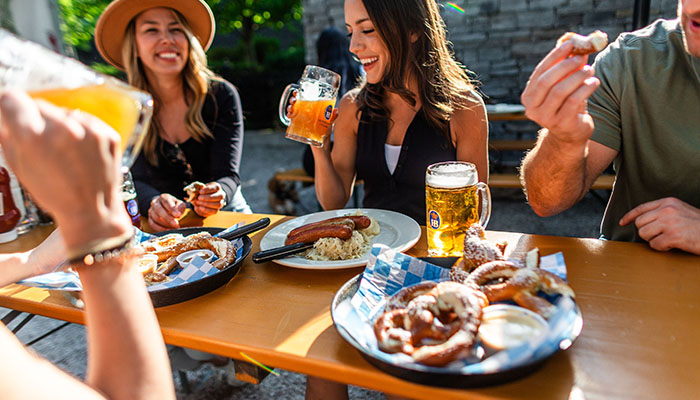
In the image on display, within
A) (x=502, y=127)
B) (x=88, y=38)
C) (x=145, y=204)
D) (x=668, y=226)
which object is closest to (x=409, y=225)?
(x=668, y=226)

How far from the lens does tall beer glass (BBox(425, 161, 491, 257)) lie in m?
1.48

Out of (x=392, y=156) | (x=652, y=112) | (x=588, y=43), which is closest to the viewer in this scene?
(x=588, y=43)

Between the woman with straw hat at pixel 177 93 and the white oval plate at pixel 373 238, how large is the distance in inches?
38.3

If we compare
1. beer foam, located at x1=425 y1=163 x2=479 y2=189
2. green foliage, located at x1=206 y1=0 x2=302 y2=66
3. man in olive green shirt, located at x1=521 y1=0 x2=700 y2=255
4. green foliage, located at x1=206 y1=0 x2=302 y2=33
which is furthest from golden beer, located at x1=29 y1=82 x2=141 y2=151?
green foliage, located at x1=206 y1=0 x2=302 y2=33

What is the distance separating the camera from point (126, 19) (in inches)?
112

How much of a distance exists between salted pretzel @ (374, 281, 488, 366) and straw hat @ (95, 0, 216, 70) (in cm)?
255

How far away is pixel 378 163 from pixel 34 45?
1.80 meters

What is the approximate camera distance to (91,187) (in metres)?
0.72

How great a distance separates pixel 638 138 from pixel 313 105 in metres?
1.34

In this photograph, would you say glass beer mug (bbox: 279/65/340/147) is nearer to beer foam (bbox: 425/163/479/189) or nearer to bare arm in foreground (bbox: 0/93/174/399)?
beer foam (bbox: 425/163/479/189)

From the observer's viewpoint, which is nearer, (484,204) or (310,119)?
(484,204)

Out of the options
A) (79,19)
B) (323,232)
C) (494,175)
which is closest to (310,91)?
(323,232)

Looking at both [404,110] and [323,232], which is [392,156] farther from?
[323,232]

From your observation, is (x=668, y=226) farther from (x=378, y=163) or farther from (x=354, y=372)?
(x=378, y=163)
